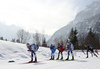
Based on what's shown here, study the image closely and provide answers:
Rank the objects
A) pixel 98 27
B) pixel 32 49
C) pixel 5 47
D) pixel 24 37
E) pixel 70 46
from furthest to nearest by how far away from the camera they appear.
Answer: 1. pixel 98 27
2. pixel 24 37
3. pixel 5 47
4. pixel 70 46
5. pixel 32 49

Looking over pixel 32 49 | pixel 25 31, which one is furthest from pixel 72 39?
pixel 32 49

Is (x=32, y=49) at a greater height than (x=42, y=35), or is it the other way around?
(x=42, y=35)

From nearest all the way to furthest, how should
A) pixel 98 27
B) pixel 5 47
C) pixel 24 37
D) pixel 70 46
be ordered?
pixel 70 46 < pixel 5 47 < pixel 24 37 < pixel 98 27

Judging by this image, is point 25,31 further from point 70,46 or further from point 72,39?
point 70,46

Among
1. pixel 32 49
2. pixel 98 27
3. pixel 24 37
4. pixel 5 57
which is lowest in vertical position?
pixel 5 57

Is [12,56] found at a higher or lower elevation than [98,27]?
lower

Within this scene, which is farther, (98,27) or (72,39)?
(98,27)

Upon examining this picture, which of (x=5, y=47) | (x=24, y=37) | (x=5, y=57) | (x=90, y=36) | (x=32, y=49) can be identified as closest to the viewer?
(x=32, y=49)

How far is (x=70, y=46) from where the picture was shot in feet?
32.6

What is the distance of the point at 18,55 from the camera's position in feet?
47.2

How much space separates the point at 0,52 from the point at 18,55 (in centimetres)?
240

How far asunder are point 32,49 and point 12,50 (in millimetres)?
7587

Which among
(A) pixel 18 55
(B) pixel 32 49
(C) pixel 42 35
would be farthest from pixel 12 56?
(C) pixel 42 35

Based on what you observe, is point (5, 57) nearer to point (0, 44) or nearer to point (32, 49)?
point (0, 44)
